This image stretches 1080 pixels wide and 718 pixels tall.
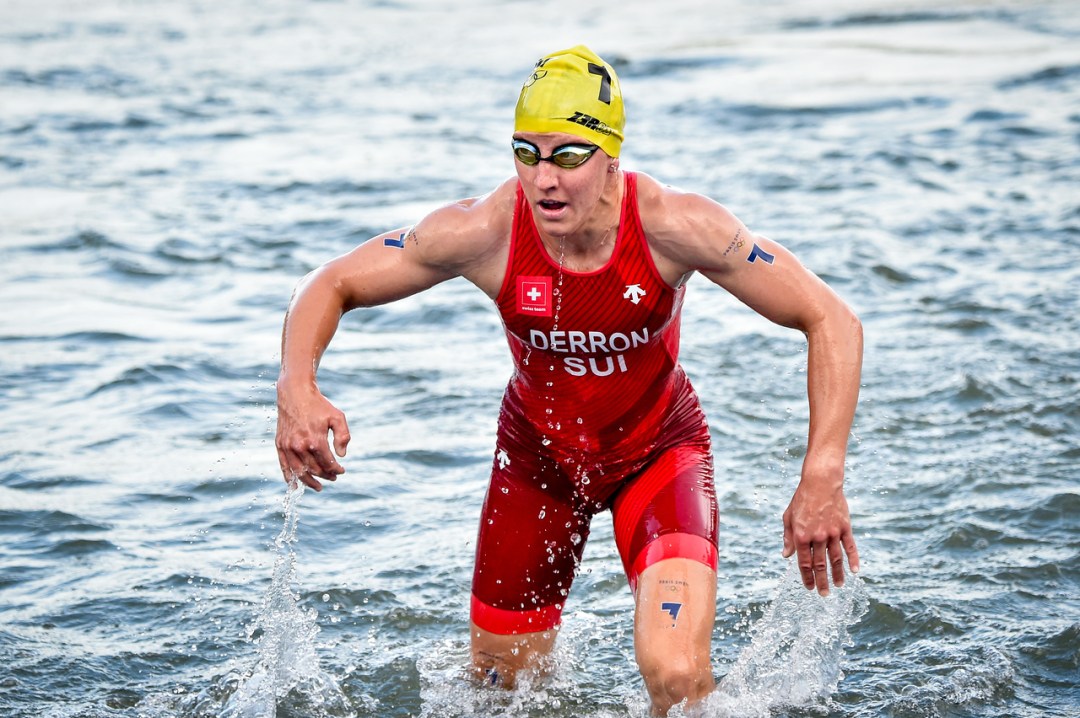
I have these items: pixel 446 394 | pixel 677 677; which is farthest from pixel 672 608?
pixel 446 394

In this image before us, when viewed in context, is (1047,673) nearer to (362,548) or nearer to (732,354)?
(362,548)

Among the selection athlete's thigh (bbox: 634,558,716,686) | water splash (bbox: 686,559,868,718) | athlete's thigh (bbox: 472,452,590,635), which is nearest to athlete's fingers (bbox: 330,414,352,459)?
athlete's thigh (bbox: 472,452,590,635)

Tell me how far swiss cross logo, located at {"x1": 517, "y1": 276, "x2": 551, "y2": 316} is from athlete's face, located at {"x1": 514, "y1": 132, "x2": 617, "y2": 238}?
0.75 feet

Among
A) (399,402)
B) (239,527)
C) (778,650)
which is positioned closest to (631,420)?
(778,650)

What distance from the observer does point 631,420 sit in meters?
5.63

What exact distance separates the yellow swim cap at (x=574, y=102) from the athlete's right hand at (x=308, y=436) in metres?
1.16

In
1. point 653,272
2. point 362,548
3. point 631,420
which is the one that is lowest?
point 362,548

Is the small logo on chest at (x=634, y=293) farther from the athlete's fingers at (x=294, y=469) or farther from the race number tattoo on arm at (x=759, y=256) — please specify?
the athlete's fingers at (x=294, y=469)

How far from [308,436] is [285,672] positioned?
1.86 m

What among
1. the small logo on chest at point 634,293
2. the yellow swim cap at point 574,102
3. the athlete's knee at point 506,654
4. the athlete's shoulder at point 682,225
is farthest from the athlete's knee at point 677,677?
the yellow swim cap at point 574,102

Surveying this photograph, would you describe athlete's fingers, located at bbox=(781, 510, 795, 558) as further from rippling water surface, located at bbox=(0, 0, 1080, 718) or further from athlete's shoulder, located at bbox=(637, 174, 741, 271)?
athlete's shoulder, located at bbox=(637, 174, 741, 271)

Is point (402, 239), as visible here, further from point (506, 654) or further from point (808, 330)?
point (506, 654)

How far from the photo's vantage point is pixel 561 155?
500cm

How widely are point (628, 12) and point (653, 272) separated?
2286 cm
